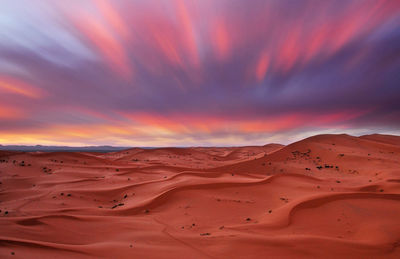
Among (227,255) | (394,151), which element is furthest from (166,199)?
(394,151)

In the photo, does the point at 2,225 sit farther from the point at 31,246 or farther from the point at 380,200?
the point at 380,200

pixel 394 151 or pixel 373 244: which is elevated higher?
pixel 394 151

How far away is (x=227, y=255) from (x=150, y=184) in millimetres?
7896

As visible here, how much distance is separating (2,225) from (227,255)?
17.4ft

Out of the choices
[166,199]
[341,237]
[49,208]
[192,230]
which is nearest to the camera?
[341,237]

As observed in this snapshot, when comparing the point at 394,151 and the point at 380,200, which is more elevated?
the point at 394,151

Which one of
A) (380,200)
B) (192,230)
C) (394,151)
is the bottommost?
(192,230)

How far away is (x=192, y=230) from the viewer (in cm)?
543

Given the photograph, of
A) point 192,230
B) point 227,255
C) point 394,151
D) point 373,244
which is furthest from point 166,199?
point 394,151

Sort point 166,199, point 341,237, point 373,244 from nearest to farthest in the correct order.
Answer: point 373,244
point 341,237
point 166,199

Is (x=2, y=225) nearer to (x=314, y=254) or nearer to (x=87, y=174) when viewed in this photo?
(x=314, y=254)

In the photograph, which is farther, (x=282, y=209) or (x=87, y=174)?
(x=87, y=174)

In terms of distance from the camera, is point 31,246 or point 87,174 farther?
point 87,174

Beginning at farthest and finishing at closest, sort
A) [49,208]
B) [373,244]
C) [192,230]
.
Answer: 1. [49,208]
2. [192,230]
3. [373,244]
